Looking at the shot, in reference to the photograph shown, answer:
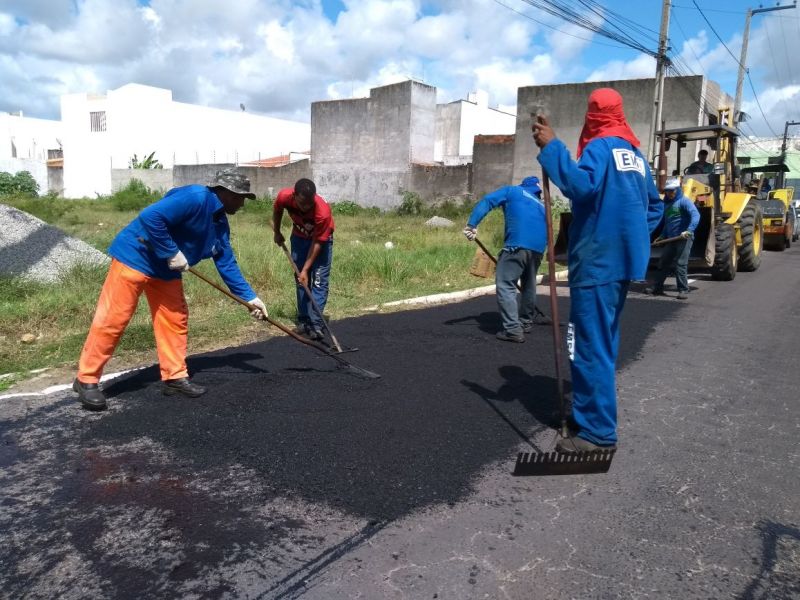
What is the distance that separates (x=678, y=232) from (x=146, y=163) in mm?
32834

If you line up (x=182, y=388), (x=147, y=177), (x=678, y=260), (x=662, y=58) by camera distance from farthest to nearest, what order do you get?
(x=147, y=177) < (x=662, y=58) < (x=678, y=260) < (x=182, y=388)

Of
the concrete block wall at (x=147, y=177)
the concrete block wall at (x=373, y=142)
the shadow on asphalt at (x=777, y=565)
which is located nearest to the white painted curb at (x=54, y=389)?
the shadow on asphalt at (x=777, y=565)

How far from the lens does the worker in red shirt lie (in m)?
5.77

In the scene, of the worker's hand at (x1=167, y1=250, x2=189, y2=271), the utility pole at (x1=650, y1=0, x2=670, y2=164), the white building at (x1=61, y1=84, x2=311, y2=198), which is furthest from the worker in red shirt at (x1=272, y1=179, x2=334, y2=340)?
the white building at (x1=61, y1=84, x2=311, y2=198)

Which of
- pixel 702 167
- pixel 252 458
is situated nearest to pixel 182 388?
pixel 252 458

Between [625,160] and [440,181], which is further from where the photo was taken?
[440,181]

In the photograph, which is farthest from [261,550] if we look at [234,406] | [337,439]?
[234,406]

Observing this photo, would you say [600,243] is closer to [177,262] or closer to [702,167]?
[177,262]

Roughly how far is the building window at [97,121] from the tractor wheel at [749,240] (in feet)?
119

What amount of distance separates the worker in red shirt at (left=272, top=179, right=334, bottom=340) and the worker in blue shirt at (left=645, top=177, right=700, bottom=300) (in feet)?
17.8

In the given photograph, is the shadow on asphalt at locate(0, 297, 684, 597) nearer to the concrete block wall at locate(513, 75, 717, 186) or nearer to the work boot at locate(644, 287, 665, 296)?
the work boot at locate(644, 287, 665, 296)

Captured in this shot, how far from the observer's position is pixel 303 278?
5871 millimetres

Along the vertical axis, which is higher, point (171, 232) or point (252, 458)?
point (171, 232)

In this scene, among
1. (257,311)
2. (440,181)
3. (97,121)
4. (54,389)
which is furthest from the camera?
(97,121)
